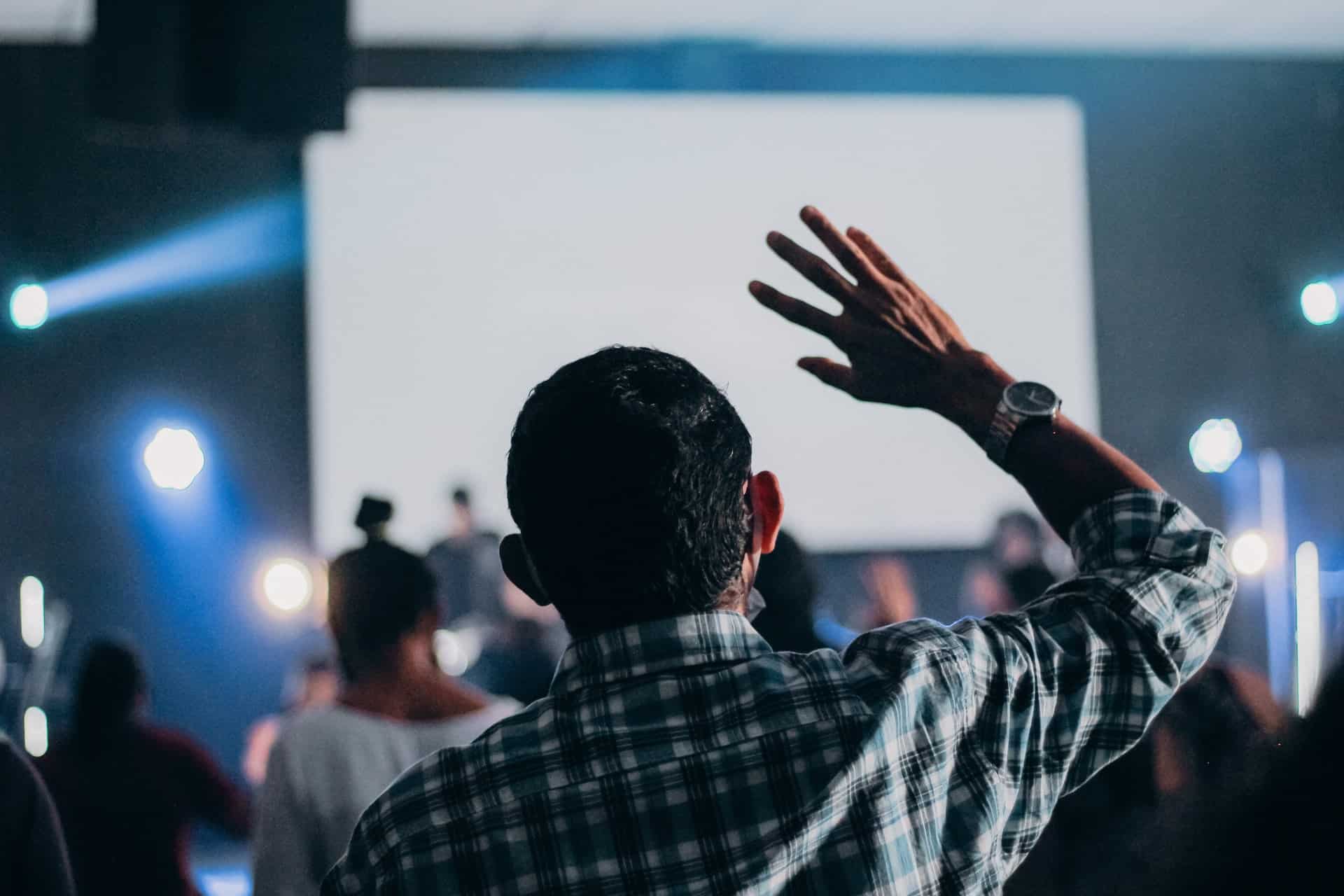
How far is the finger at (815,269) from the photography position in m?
1.10

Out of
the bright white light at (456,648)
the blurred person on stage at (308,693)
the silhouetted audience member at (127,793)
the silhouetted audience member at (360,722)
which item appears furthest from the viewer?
the bright white light at (456,648)

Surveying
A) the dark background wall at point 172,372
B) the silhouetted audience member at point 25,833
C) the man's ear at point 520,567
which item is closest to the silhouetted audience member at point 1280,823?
the man's ear at point 520,567

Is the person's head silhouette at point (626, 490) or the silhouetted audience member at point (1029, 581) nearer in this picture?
the person's head silhouette at point (626, 490)

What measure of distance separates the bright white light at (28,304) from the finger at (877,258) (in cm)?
582

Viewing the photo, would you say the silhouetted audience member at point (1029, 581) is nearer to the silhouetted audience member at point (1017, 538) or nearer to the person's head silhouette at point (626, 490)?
the person's head silhouette at point (626, 490)

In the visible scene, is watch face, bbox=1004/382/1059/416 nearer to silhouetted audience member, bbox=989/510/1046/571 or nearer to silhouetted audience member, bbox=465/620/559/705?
silhouetted audience member, bbox=465/620/559/705

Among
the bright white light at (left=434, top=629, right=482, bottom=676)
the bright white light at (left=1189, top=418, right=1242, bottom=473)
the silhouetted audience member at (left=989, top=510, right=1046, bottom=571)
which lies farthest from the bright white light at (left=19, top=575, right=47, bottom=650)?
the bright white light at (left=1189, top=418, right=1242, bottom=473)

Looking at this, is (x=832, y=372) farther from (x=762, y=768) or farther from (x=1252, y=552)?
(x=1252, y=552)

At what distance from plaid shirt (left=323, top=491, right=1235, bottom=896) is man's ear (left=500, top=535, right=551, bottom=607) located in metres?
0.07

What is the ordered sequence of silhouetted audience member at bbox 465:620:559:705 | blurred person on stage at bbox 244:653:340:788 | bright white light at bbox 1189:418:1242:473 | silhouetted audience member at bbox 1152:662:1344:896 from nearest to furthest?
1. silhouetted audience member at bbox 1152:662:1344:896
2. silhouetted audience member at bbox 465:620:559:705
3. blurred person on stage at bbox 244:653:340:788
4. bright white light at bbox 1189:418:1242:473

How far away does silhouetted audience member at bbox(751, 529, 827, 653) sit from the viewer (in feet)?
6.15

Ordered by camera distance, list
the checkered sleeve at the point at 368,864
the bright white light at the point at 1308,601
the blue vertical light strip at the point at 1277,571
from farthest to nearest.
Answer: the blue vertical light strip at the point at 1277,571 → the bright white light at the point at 1308,601 → the checkered sleeve at the point at 368,864

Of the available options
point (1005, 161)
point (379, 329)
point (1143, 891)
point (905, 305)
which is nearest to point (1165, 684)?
point (905, 305)

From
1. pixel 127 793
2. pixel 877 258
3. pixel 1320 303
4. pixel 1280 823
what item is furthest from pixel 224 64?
pixel 1320 303
